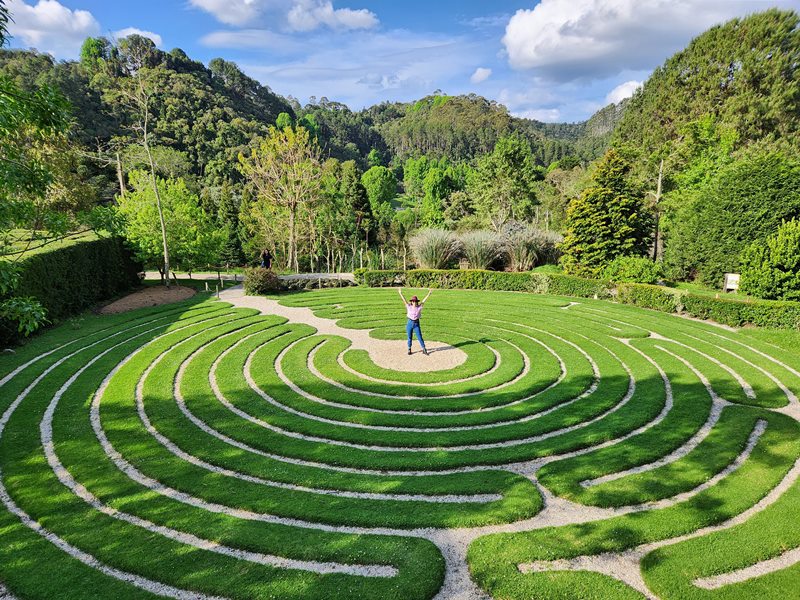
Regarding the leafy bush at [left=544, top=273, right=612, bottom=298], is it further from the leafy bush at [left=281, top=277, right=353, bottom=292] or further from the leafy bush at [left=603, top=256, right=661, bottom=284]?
the leafy bush at [left=281, top=277, right=353, bottom=292]

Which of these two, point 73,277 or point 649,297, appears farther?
point 649,297

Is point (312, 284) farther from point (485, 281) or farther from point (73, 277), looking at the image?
point (73, 277)

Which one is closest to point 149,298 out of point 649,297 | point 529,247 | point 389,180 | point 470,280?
point 470,280

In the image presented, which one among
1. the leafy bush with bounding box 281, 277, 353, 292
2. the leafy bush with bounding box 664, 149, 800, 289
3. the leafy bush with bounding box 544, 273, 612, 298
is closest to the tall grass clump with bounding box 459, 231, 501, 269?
the leafy bush with bounding box 544, 273, 612, 298

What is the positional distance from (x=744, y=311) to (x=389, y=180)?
240 ft

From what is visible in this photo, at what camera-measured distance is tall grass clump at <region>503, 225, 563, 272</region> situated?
41.2 metres

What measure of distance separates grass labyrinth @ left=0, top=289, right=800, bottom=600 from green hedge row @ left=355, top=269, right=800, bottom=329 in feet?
12.4

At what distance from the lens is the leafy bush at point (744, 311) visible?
20688 mm

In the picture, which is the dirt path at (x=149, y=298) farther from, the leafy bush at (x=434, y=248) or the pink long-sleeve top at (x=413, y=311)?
the leafy bush at (x=434, y=248)

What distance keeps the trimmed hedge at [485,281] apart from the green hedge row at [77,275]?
1759 centimetres

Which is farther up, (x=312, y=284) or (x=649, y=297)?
(x=312, y=284)

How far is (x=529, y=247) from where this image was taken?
136 ft

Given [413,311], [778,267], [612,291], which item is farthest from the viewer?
[612,291]

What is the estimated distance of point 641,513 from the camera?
8.08 m
